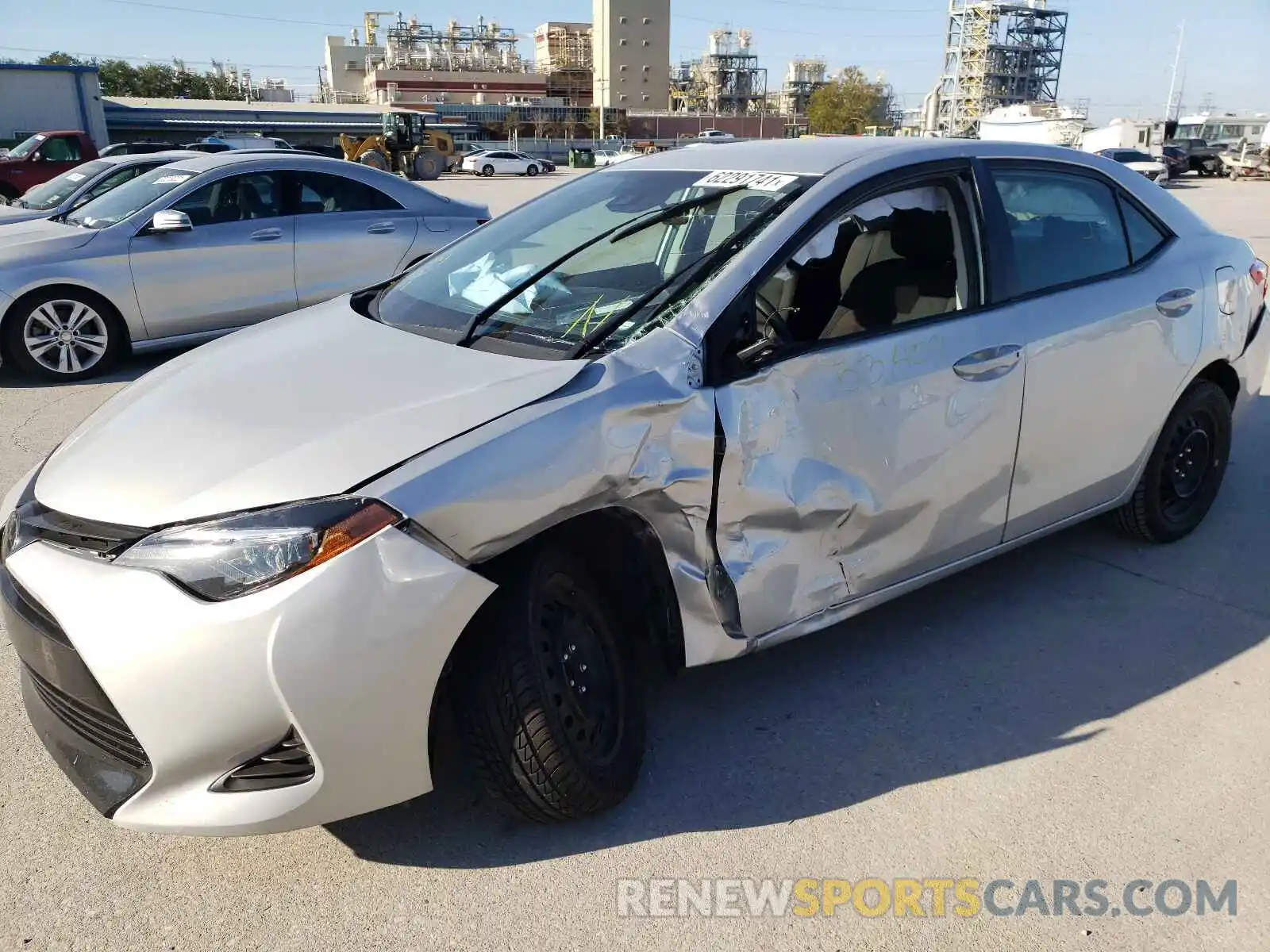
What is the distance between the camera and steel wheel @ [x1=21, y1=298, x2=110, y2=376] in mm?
6980

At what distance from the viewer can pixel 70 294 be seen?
23.0 feet

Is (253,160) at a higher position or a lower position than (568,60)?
lower

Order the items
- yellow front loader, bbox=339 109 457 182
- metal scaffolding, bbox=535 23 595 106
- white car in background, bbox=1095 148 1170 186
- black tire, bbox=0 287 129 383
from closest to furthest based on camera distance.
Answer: black tire, bbox=0 287 129 383
white car in background, bbox=1095 148 1170 186
yellow front loader, bbox=339 109 457 182
metal scaffolding, bbox=535 23 595 106

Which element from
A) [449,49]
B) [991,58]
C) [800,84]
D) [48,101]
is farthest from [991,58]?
[48,101]

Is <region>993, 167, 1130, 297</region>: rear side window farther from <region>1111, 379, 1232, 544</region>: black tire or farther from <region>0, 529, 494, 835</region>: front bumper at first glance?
<region>0, 529, 494, 835</region>: front bumper

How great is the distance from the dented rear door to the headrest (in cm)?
22

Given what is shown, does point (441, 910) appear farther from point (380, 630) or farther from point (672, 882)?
point (380, 630)

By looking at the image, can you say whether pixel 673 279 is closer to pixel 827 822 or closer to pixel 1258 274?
pixel 827 822

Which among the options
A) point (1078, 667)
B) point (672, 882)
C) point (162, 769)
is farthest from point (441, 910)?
point (1078, 667)

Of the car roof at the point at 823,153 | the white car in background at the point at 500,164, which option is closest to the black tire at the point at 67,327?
the car roof at the point at 823,153

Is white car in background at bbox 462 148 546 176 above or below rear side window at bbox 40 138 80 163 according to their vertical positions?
below

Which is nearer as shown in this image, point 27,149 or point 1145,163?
point 27,149

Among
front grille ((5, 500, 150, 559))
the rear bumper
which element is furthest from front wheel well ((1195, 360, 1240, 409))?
front grille ((5, 500, 150, 559))

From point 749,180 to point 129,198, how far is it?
6.27 meters
